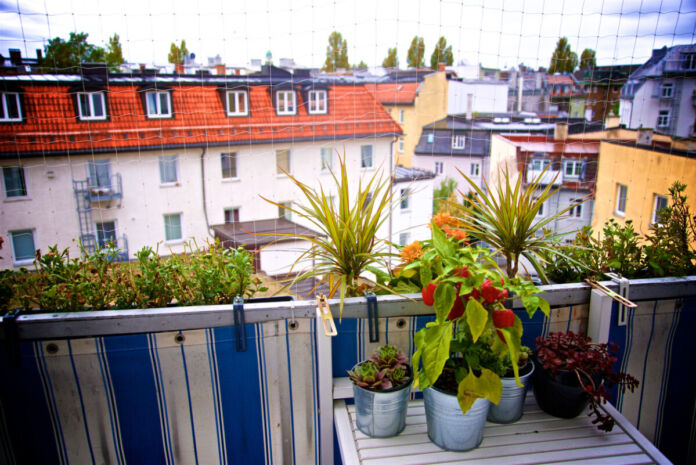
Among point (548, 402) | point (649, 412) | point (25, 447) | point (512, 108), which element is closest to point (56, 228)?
point (25, 447)

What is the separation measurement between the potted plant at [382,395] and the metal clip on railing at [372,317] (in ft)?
0.62

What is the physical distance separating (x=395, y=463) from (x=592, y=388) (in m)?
0.59

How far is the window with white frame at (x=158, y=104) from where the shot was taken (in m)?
3.23

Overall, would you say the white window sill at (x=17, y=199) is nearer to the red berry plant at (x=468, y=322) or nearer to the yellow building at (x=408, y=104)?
the red berry plant at (x=468, y=322)

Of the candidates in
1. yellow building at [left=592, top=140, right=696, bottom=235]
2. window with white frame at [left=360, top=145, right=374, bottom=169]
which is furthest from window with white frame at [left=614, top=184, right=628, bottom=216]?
window with white frame at [left=360, top=145, right=374, bottom=169]

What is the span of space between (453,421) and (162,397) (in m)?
0.91

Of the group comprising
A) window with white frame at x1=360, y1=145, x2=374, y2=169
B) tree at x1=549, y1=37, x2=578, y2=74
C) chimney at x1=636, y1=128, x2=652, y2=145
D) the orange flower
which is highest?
tree at x1=549, y1=37, x2=578, y2=74

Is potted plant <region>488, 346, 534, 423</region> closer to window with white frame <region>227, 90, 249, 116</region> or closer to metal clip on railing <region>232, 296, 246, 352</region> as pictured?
metal clip on railing <region>232, 296, 246, 352</region>

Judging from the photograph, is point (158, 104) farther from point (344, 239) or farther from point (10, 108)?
point (344, 239)

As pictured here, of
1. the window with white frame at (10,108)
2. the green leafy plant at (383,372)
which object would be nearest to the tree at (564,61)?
the green leafy plant at (383,372)

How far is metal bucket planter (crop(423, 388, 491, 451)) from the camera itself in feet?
4.14

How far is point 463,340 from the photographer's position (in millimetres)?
1296

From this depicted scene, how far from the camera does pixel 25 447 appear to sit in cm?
152

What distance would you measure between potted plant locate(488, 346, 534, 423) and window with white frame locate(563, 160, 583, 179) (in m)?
1.72
